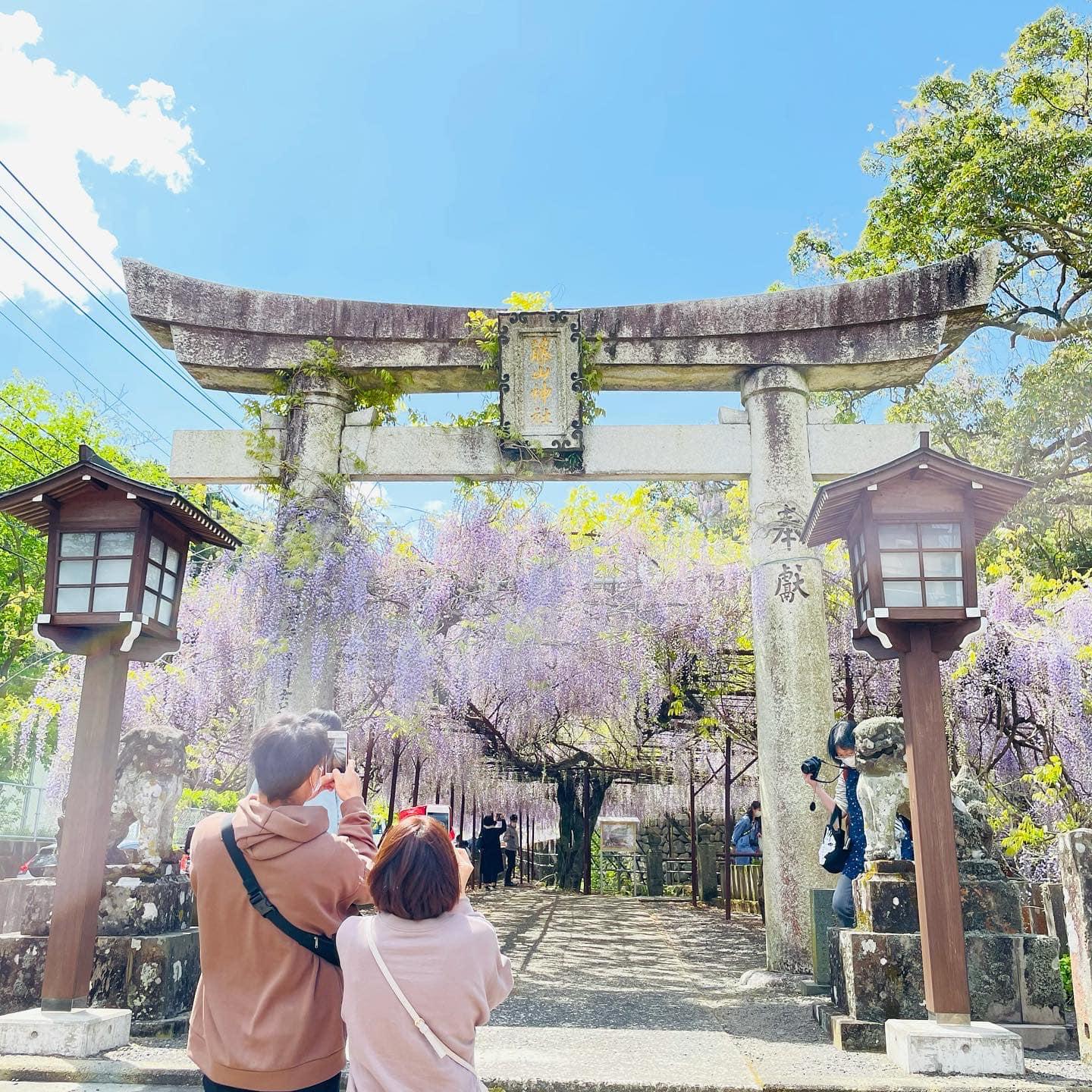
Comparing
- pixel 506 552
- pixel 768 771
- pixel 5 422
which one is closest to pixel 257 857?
pixel 768 771

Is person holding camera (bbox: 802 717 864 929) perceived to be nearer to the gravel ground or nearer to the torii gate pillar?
the gravel ground

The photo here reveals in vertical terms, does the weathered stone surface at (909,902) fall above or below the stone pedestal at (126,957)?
above

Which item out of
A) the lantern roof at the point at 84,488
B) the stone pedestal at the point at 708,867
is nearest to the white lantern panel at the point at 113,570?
the lantern roof at the point at 84,488

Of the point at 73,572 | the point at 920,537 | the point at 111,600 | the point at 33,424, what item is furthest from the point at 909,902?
the point at 33,424

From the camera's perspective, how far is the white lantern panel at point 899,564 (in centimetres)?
361

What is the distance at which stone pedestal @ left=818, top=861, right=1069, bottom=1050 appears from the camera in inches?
143

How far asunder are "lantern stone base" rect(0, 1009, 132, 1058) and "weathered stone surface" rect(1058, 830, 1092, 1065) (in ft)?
12.3

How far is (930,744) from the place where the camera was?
3.52 meters

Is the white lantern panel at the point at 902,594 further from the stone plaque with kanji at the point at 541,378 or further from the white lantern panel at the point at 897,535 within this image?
the stone plaque with kanji at the point at 541,378

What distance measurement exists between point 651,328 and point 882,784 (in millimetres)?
3455

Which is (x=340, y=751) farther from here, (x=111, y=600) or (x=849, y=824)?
(x=849, y=824)

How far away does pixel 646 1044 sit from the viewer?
349 cm

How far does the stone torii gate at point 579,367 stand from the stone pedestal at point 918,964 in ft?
7.75

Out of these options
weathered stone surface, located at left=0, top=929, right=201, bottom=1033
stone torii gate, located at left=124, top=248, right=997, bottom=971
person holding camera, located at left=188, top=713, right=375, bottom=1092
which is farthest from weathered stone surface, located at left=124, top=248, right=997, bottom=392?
person holding camera, located at left=188, top=713, right=375, bottom=1092
